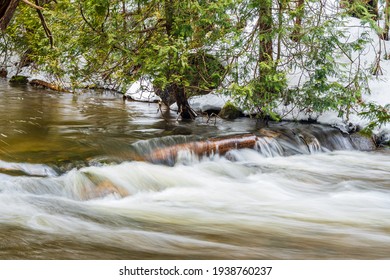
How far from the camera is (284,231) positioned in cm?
408

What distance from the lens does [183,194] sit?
205 inches

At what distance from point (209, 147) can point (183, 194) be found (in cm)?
146

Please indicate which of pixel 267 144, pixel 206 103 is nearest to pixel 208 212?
pixel 267 144

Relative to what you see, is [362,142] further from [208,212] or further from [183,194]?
[208,212]

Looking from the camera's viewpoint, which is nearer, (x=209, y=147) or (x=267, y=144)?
(x=209, y=147)

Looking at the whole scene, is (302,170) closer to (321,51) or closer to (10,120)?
(321,51)

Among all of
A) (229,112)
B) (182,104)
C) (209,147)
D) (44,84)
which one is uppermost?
(44,84)

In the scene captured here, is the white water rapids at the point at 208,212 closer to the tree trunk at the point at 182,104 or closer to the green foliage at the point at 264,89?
the green foliage at the point at 264,89

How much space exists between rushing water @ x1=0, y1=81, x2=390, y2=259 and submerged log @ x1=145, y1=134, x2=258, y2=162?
9 centimetres

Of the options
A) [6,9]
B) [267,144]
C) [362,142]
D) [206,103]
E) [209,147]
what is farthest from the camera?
[206,103]

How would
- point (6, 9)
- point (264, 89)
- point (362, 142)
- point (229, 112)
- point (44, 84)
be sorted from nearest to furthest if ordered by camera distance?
point (6, 9)
point (264, 89)
point (362, 142)
point (229, 112)
point (44, 84)

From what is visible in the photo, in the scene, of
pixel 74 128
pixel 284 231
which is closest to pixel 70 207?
pixel 284 231

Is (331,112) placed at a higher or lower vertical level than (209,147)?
higher

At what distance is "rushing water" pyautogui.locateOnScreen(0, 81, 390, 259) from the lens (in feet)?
11.6
